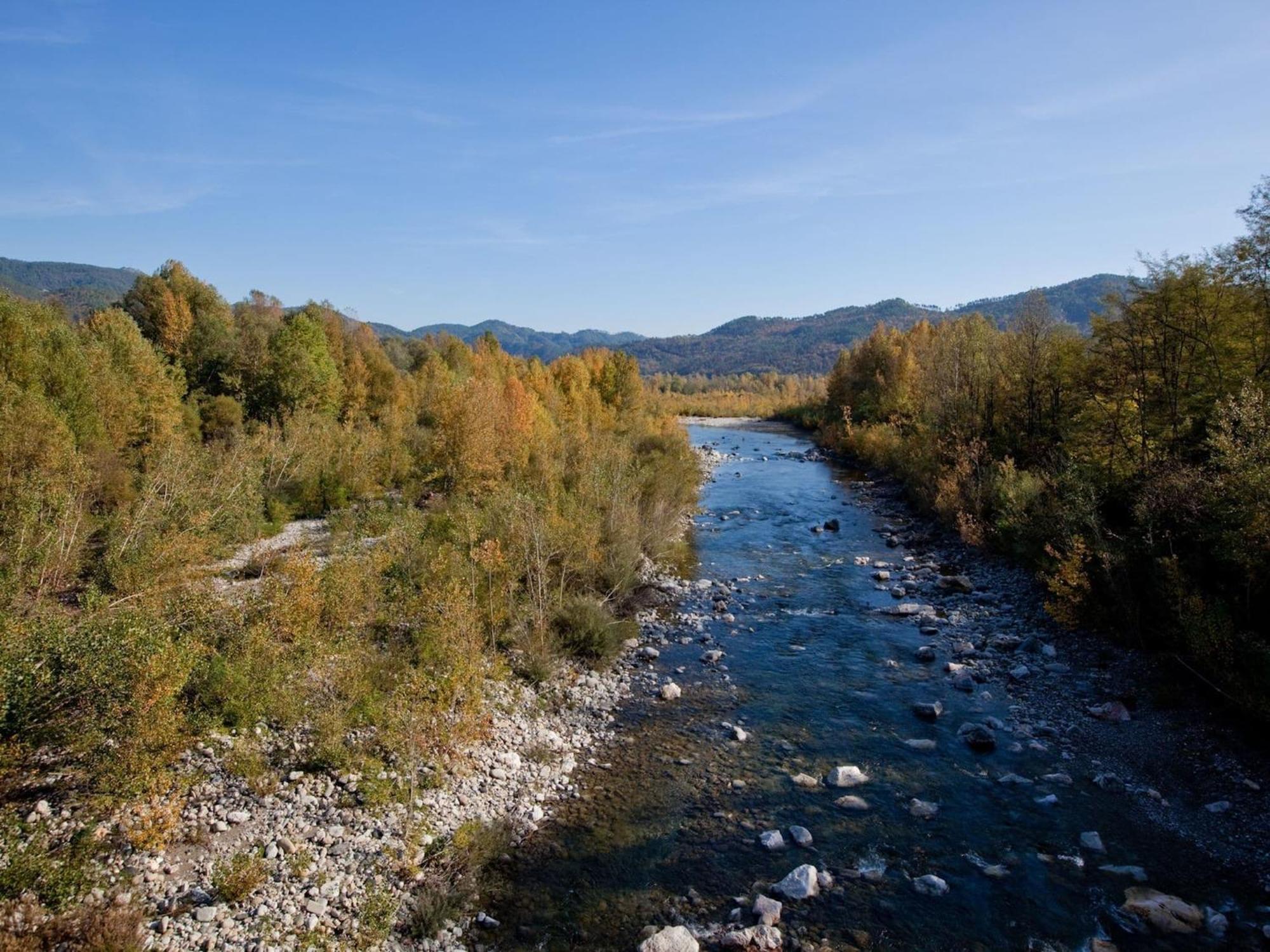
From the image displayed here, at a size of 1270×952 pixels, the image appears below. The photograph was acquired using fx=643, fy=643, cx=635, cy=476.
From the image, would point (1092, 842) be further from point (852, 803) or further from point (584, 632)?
point (584, 632)

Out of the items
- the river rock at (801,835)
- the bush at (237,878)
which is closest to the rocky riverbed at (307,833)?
the bush at (237,878)

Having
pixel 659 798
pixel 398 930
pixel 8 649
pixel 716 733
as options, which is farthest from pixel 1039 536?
pixel 8 649

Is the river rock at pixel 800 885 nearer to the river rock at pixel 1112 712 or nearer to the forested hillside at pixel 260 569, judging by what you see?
the forested hillside at pixel 260 569

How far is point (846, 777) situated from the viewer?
41.5 ft

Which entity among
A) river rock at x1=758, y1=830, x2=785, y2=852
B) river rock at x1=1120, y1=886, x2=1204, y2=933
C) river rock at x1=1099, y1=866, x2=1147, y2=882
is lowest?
river rock at x1=1099, y1=866, x2=1147, y2=882

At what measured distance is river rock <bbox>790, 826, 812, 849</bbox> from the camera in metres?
10.9

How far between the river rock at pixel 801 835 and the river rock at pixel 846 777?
1.59 m

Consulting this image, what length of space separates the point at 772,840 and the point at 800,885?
1.10 meters

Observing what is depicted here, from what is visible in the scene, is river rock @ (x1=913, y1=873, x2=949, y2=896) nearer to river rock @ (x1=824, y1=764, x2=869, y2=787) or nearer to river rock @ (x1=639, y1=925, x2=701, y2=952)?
river rock @ (x1=824, y1=764, x2=869, y2=787)

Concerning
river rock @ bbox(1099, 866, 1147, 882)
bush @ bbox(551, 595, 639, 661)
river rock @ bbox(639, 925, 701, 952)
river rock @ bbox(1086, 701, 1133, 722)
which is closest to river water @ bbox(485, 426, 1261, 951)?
river rock @ bbox(1099, 866, 1147, 882)

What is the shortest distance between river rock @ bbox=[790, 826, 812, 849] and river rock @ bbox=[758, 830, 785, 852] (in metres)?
0.21

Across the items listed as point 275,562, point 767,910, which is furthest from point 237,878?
point 275,562

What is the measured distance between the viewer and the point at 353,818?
1034cm

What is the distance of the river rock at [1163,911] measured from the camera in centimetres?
898
